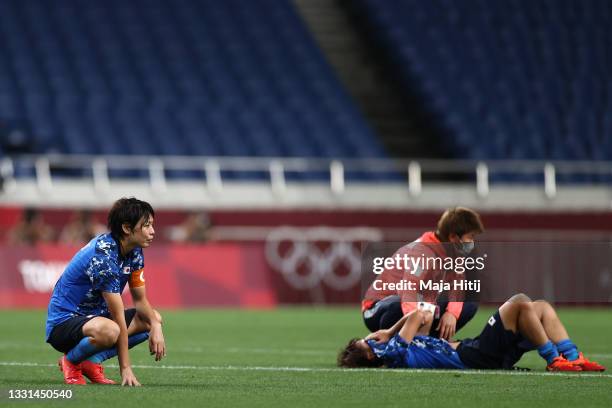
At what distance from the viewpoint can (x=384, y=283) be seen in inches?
430

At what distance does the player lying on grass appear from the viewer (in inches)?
405

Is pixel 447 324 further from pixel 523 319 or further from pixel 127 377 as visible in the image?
pixel 127 377

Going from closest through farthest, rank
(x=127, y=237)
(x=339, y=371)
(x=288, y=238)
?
(x=127, y=237) → (x=339, y=371) → (x=288, y=238)

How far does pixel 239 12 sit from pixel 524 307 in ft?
73.9

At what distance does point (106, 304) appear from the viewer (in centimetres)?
941

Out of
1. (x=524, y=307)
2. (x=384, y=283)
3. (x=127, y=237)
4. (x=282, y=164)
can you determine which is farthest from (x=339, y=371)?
(x=282, y=164)

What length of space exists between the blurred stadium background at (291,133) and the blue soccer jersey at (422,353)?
9.46 meters

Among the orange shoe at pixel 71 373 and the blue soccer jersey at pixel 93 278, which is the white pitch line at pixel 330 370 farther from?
the blue soccer jersey at pixel 93 278

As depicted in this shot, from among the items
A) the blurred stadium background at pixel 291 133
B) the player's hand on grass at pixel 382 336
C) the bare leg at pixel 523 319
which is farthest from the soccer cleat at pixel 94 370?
the blurred stadium background at pixel 291 133

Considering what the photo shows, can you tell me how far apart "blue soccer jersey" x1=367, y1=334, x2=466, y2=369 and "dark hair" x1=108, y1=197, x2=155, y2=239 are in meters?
2.79

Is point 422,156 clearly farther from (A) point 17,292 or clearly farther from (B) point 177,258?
(A) point 17,292

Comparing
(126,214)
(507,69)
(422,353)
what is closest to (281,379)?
(422,353)

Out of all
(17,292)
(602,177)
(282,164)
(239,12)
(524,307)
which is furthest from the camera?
(239,12)

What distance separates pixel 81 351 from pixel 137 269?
2.27 feet
